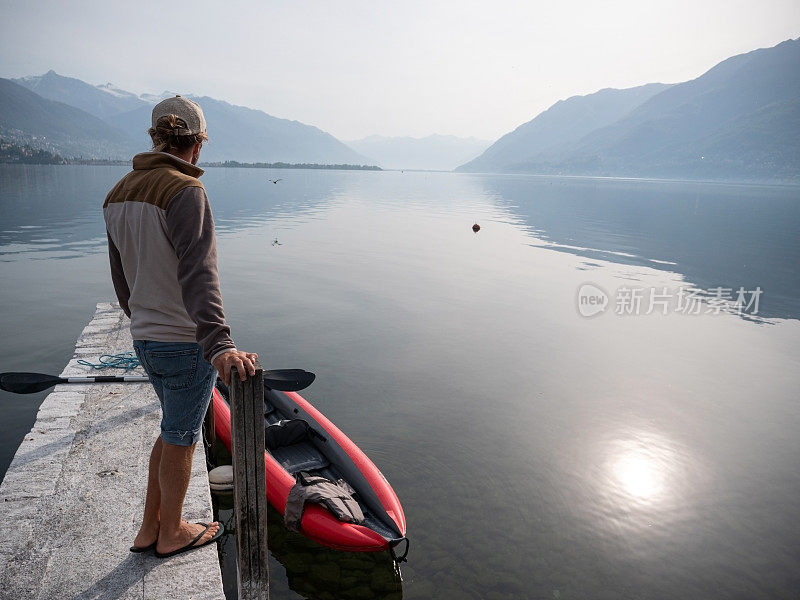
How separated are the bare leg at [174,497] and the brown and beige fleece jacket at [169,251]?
3.19ft

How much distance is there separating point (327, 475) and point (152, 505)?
10.7ft

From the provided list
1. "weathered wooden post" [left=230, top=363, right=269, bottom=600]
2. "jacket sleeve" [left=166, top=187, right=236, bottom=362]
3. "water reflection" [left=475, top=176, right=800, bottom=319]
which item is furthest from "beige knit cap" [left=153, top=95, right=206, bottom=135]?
"water reflection" [left=475, top=176, right=800, bottom=319]

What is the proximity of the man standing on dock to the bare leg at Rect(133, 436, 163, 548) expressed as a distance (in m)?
0.02

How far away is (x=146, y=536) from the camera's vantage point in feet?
14.6

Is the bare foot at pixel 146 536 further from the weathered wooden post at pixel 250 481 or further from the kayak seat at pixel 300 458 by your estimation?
the kayak seat at pixel 300 458

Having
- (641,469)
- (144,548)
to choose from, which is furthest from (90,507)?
(641,469)

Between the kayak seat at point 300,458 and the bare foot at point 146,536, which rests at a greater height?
the bare foot at point 146,536

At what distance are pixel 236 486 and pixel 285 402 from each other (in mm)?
5028

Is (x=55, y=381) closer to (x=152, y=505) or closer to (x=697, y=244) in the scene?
(x=152, y=505)

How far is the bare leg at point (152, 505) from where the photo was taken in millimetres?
4004

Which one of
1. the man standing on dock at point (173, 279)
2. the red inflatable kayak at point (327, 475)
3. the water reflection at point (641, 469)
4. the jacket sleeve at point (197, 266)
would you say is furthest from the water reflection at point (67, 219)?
the jacket sleeve at point (197, 266)

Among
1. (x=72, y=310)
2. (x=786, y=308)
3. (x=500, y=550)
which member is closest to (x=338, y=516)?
(x=500, y=550)

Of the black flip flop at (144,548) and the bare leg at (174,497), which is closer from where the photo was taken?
the bare leg at (174,497)

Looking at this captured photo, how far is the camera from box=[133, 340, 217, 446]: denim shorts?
11.5ft
